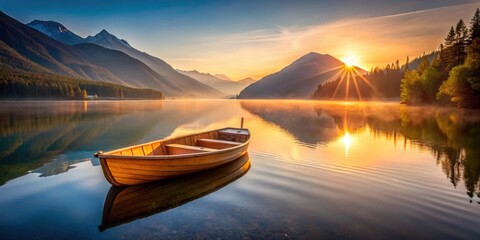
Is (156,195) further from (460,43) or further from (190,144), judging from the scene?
(460,43)

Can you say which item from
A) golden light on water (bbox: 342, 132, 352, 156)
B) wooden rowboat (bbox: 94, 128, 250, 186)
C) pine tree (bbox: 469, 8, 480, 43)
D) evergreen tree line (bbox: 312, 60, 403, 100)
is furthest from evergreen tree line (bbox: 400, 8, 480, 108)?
wooden rowboat (bbox: 94, 128, 250, 186)

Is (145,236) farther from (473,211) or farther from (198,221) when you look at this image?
(473,211)

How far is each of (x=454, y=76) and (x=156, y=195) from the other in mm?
Result: 66651

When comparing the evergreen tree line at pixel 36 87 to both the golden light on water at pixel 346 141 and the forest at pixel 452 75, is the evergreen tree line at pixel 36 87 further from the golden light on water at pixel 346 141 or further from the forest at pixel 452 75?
the forest at pixel 452 75

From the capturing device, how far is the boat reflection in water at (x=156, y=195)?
9.38 m

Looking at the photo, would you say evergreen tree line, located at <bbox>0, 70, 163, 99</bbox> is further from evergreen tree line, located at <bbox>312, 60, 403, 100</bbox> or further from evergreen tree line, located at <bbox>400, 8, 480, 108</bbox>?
evergreen tree line, located at <bbox>400, 8, 480, 108</bbox>

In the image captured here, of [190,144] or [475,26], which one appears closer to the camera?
[190,144]

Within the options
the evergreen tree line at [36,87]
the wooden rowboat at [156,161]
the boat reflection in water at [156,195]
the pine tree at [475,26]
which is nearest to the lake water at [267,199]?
the boat reflection in water at [156,195]

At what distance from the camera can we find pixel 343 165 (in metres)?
16.3

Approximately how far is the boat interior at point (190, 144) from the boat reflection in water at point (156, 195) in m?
1.50

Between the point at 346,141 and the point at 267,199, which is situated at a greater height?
the point at 346,141

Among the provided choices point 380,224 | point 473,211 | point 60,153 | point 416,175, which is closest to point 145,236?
point 380,224

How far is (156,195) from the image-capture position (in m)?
10.9

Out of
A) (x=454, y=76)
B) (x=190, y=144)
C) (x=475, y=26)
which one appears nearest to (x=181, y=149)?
(x=190, y=144)
